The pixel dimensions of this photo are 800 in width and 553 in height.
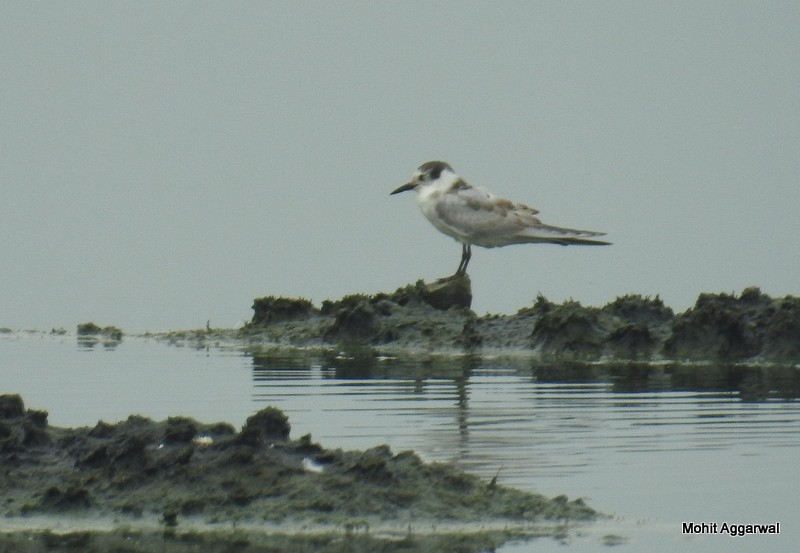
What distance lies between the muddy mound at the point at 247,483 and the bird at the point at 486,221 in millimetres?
11713

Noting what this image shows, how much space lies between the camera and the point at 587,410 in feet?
41.7

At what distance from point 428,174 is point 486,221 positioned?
127 centimetres

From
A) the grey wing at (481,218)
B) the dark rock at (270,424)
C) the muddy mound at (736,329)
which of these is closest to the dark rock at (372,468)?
the dark rock at (270,424)

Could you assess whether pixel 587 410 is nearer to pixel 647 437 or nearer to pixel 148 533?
pixel 647 437

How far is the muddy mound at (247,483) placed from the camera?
28.9 ft

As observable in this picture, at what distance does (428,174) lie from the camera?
2228cm

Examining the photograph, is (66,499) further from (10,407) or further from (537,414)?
(537,414)

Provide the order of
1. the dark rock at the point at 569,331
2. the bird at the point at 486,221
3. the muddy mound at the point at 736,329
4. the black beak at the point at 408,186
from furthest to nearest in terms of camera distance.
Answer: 1. the black beak at the point at 408,186
2. the bird at the point at 486,221
3. the dark rock at the point at 569,331
4. the muddy mound at the point at 736,329

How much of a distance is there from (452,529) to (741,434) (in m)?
3.42

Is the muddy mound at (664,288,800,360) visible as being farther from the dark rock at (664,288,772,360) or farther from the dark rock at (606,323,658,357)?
the dark rock at (606,323,658,357)

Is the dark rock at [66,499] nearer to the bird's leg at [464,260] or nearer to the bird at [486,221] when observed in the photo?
the bird's leg at [464,260]

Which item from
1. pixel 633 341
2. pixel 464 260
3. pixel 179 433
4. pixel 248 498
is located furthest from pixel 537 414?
pixel 464 260

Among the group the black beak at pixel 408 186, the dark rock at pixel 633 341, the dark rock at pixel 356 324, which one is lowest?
the dark rock at pixel 633 341

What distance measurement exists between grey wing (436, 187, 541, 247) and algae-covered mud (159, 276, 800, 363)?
7.60ft
